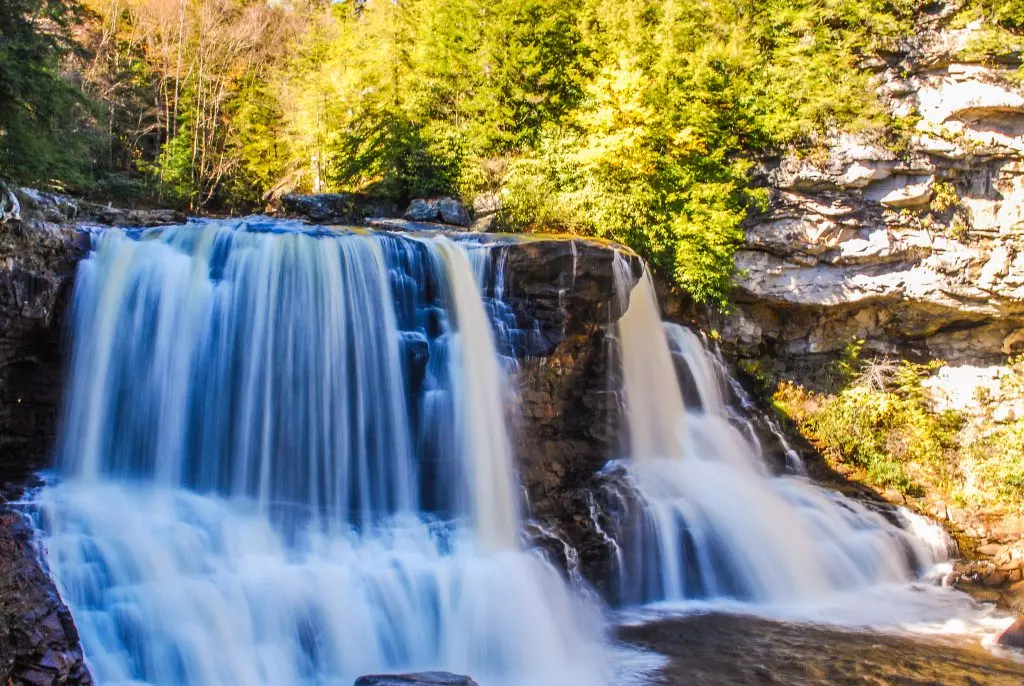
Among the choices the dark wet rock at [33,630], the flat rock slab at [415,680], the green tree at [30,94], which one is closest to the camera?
the dark wet rock at [33,630]

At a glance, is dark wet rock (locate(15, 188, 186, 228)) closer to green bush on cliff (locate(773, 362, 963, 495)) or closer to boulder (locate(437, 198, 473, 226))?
boulder (locate(437, 198, 473, 226))

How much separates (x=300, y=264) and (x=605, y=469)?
20.3 ft

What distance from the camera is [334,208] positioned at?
18094mm

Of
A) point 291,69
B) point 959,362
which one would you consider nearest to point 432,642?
point 959,362

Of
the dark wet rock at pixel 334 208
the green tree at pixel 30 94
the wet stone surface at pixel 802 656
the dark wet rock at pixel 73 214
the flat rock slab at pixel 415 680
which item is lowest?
the wet stone surface at pixel 802 656

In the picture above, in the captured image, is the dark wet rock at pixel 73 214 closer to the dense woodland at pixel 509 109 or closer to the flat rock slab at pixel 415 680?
the dense woodland at pixel 509 109

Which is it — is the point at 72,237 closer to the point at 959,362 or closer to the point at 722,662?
the point at 722,662

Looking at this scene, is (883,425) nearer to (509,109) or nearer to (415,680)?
(509,109)

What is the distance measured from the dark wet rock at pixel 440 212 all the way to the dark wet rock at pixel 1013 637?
12383 mm

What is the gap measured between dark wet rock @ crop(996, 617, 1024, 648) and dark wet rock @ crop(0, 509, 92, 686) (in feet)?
35.7

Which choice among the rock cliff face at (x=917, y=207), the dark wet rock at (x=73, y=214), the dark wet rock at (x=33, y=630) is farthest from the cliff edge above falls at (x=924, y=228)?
the dark wet rock at (x=33, y=630)

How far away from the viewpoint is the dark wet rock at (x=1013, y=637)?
32.6ft

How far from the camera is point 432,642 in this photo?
342 inches

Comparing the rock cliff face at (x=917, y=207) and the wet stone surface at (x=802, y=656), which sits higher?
the rock cliff face at (x=917, y=207)
